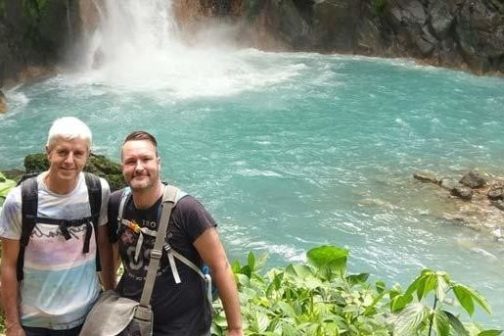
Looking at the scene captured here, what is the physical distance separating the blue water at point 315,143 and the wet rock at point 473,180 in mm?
548

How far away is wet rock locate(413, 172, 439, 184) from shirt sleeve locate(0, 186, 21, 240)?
375 inches

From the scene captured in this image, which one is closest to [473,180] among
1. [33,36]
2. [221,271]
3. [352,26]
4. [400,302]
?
[400,302]

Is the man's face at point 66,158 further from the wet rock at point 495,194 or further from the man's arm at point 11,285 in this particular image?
the wet rock at point 495,194

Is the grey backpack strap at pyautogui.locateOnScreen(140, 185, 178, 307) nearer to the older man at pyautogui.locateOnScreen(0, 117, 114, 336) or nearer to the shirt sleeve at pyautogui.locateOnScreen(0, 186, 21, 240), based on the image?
the older man at pyautogui.locateOnScreen(0, 117, 114, 336)

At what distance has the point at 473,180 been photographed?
11062 millimetres

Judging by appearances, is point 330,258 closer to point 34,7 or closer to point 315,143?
point 315,143

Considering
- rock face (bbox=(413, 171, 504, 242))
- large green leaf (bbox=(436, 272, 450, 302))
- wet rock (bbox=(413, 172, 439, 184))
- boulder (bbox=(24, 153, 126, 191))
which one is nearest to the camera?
large green leaf (bbox=(436, 272, 450, 302))

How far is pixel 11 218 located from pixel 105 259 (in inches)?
21.2

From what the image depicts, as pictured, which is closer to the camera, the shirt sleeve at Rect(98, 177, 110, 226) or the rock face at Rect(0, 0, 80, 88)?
the shirt sleeve at Rect(98, 177, 110, 226)

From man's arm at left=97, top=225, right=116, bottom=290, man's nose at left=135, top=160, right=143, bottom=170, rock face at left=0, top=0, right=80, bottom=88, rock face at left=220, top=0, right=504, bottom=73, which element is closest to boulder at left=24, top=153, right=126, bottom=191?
man's arm at left=97, top=225, right=116, bottom=290

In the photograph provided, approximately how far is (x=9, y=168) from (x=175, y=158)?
315 cm

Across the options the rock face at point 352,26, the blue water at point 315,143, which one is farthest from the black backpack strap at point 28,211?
the rock face at point 352,26

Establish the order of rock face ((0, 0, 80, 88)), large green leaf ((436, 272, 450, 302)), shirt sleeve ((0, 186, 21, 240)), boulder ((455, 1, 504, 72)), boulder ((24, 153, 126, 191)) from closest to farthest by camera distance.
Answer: shirt sleeve ((0, 186, 21, 240)) → large green leaf ((436, 272, 450, 302)) → boulder ((24, 153, 126, 191)) → rock face ((0, 0, 80, 88)) → boulder ((455, 1, 504, 72))

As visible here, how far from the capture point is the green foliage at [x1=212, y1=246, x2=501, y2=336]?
3.10 meters
